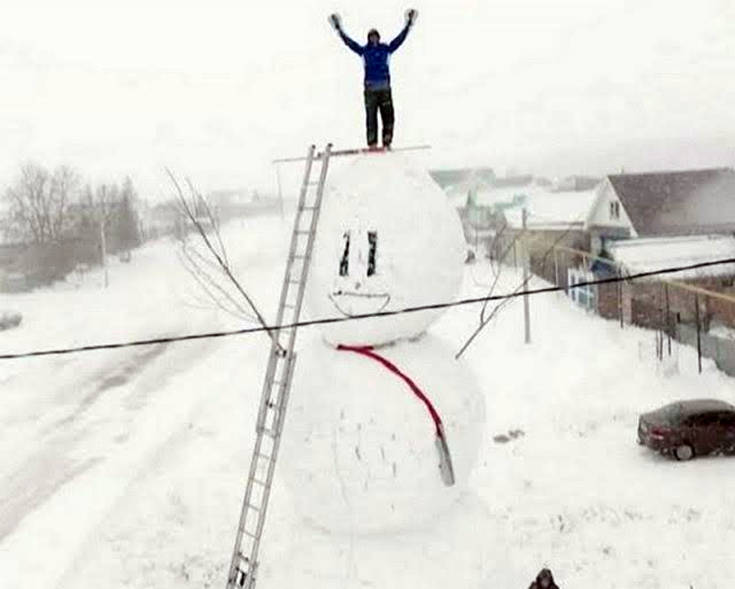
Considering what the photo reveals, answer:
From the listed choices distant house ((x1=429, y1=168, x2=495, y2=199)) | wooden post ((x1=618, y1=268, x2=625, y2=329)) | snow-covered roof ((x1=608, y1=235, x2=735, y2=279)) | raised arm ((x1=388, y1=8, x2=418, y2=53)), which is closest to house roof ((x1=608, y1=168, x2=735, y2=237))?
snow-covered roof ((x1=608, y1=235, x2=735, y2=279))

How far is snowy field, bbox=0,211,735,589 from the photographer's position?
1061 centimetres

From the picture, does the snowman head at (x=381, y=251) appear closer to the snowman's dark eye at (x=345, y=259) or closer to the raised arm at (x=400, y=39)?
the snowman's dark eye at (x=345, y=259)

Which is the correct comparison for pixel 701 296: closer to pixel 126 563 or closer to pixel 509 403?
pixel 509 403

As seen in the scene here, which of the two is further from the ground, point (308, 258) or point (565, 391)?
point (308, 258)

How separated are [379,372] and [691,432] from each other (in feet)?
31.4

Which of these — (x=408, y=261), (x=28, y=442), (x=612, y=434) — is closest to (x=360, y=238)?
(x=408, y=261)

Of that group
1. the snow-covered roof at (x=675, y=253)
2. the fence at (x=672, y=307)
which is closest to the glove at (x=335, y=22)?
the fence at (x=672, y=307)

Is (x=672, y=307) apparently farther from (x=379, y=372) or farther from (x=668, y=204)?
(x=379, y=372)

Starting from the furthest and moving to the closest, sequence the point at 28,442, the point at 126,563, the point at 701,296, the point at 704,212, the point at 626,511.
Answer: the point at 704,212, the point at 701,296, the point at 28,442, the point at 626,511, the point at 126,563

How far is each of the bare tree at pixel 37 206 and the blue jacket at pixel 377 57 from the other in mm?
40606

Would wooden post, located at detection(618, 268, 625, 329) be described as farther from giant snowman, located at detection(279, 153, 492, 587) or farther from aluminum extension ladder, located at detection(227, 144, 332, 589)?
aluminum extension ladder, located at detection(227, 144, 332, 589)

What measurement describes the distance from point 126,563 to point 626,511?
7.13 meters

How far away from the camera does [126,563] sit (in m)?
11.3

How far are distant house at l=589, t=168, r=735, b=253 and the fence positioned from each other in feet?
7.50
